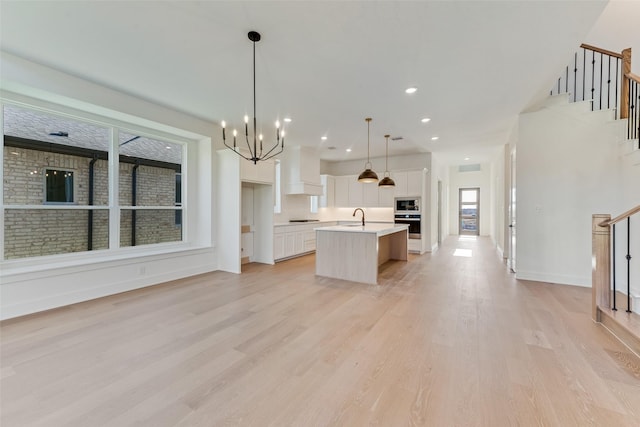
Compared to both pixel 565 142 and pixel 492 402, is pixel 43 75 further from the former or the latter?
pixel 565 142

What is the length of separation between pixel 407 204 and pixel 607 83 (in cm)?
431

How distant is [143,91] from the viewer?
366 centimetres

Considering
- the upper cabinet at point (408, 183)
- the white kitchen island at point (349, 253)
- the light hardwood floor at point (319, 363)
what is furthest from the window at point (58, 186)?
the upper cabinet at point (408, 183)

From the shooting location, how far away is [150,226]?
459 centimetres

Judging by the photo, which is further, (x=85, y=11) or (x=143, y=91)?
(x=143, y=91)

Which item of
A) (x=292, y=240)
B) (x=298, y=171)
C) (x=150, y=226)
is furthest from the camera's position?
(x=298, y=171)

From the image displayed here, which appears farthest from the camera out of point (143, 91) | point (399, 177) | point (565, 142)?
point (399, 177)

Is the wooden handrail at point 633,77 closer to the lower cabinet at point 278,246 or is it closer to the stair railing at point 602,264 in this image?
the stair railing at point 602,264

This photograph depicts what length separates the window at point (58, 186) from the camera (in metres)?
3.42

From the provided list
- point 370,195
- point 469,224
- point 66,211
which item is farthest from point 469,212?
point 66,211

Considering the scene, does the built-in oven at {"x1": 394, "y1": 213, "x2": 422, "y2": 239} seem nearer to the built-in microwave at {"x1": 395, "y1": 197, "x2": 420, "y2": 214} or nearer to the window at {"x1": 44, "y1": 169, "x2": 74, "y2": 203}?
the built-in microwave at {"x1": 395, "y1": 197, "x2": 420, "y2": 214}

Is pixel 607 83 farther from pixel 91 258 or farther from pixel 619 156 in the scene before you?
pixel 91 258

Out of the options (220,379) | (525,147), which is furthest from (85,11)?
(525,147)

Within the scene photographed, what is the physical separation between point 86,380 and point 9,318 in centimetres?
212
